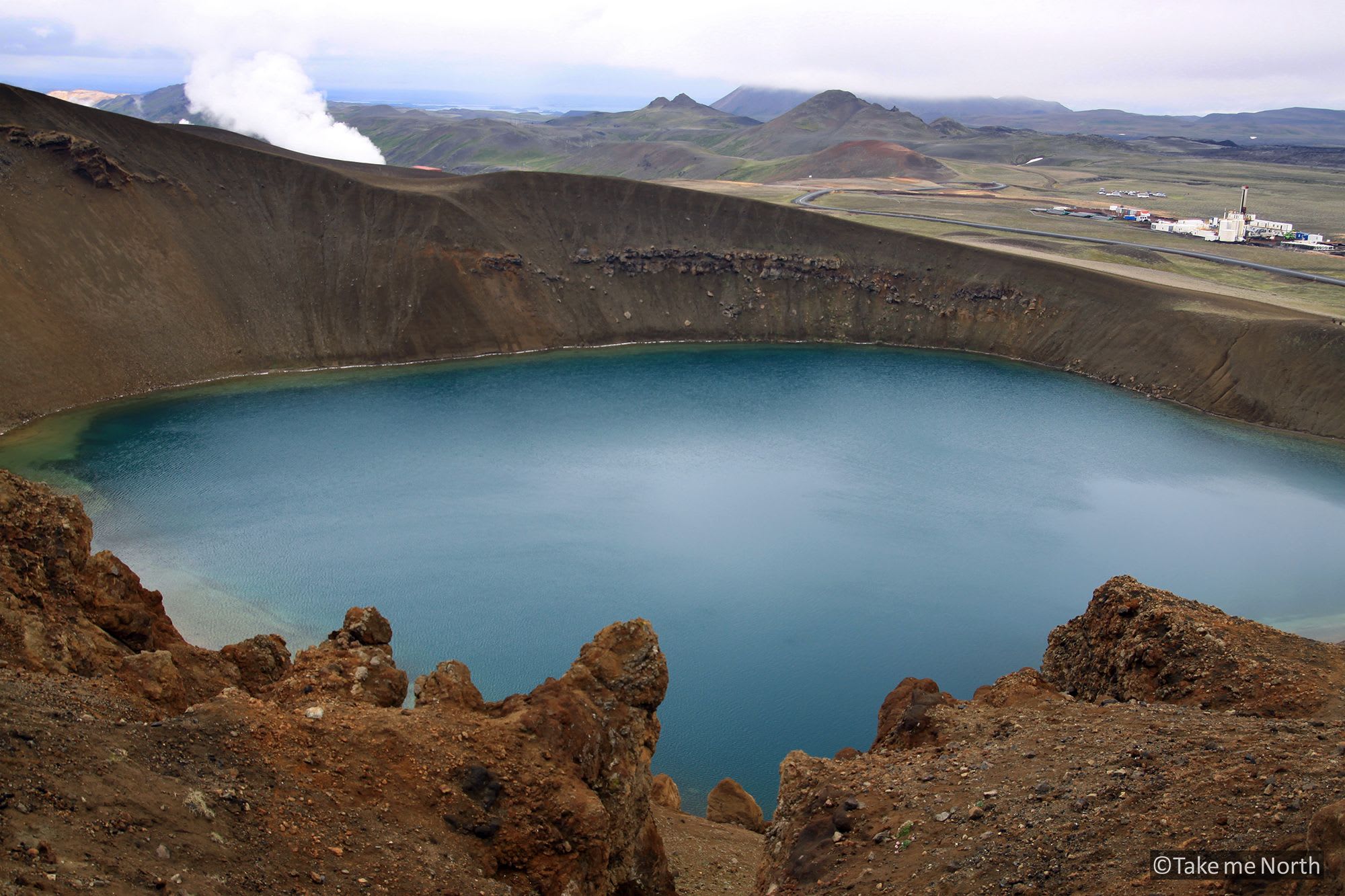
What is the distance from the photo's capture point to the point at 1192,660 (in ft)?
65.1

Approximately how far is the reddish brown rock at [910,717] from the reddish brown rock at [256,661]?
1174cm

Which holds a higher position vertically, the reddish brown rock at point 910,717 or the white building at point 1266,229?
the white building at point 1266,229

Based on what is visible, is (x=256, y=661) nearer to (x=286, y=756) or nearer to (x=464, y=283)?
(x=286, y=756)

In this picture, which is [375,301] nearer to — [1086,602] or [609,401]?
[609,401]

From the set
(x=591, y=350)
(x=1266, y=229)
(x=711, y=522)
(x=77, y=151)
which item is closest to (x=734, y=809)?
(x=711, y=522)

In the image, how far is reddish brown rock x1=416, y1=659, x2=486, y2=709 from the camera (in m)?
16.8

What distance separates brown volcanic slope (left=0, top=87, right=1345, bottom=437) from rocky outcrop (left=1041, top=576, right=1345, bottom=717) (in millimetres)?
45599

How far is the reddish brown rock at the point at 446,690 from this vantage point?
659 inches

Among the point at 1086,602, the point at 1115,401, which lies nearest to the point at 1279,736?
the point at 1086,602

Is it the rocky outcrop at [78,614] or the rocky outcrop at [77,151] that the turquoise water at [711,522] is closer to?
the rocky outcrop at [78,614]

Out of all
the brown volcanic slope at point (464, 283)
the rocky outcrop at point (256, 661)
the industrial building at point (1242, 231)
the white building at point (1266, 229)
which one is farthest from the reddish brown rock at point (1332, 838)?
the white building at point (1266, 229)

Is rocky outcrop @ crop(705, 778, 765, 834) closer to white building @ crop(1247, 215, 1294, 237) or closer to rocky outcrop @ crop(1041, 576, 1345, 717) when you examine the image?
rocky outcrop @ crop(1041, 576, 1345, 717)

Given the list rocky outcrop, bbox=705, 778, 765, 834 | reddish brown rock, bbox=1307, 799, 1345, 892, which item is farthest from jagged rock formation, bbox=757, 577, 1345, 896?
rocky outcrop, bbox=705, 778, 765, 834

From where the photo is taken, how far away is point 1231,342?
217 feet
